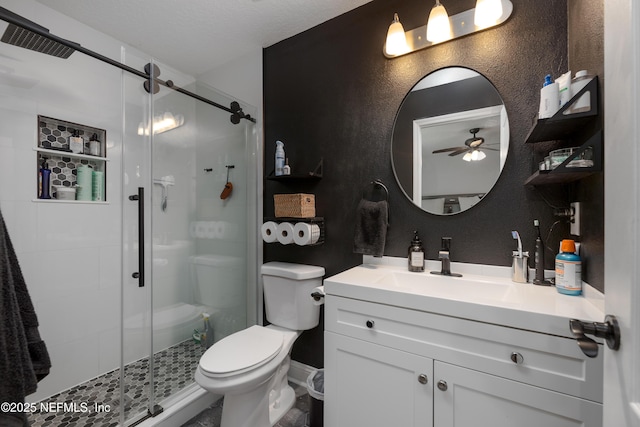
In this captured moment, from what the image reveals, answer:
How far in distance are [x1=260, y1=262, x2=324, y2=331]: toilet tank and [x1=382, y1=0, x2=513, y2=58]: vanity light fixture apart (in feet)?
4.69

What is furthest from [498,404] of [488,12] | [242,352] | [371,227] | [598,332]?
[488,12]

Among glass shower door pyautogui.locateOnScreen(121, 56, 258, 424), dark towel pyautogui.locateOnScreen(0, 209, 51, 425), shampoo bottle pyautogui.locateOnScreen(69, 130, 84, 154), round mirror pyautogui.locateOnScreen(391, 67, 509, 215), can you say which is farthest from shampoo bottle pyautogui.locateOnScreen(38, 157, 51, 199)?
round mirror pyautogui.locateOnScreen(391, 67, 509, 215)

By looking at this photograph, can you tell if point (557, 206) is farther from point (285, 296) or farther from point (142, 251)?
point (142, 251)

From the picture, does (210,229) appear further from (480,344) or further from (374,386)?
(480,344)

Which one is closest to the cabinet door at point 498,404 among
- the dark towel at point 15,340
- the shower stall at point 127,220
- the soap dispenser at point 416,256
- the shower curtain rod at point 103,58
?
the soap dispenser at point 416,256

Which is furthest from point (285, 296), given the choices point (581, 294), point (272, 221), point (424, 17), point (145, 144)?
point (424, 17)

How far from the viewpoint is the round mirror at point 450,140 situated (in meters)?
1.33

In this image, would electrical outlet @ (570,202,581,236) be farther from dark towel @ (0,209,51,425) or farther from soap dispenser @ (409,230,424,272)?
dark towel @ (0,209,51,425)

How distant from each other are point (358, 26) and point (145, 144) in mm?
1491

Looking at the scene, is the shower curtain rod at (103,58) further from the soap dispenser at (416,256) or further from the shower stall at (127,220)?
the soap dispenser at (416,256)

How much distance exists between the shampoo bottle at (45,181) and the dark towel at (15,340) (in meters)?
1.06

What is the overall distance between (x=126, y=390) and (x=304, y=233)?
4.37ft

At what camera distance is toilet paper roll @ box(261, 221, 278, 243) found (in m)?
1.81

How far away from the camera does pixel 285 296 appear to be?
1717mm
